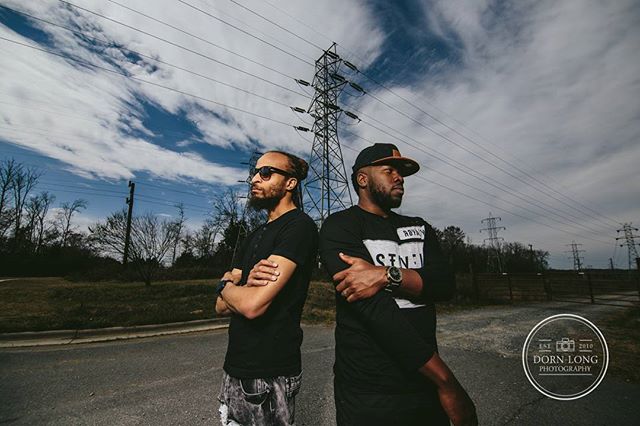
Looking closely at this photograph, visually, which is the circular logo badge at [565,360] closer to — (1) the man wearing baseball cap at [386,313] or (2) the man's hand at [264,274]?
(1) the man wearing baseball cap at [386,313]

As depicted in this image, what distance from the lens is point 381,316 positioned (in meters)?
1.39

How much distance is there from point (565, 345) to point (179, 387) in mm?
7555

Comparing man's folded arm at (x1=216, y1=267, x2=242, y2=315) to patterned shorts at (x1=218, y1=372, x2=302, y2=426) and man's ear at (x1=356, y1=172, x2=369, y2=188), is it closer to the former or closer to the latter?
patterned shorts at (x1=218, y1=372, x2=302, y2=426)

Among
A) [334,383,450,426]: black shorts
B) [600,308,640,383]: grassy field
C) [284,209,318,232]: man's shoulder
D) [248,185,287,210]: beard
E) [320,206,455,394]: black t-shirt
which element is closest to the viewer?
[320,206,455,394]: black t-shirt

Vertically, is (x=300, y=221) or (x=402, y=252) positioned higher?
(x=300, y=221)

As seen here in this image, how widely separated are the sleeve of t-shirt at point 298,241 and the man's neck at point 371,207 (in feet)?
1.28

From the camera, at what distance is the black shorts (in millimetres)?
1479

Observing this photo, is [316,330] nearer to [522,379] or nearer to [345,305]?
[522,379]

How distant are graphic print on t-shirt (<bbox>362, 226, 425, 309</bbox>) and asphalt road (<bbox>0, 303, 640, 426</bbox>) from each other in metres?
2.49

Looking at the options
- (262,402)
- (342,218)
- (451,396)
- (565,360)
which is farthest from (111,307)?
(565,360)

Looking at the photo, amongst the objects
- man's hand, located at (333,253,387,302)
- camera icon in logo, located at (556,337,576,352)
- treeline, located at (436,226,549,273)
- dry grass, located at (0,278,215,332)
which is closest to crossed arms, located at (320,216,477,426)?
man's hand, located at (333,253,387,302)

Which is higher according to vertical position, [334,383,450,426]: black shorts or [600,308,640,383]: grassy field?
[334,383,450,426]: black shorts

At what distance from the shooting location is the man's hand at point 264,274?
5.33 feet

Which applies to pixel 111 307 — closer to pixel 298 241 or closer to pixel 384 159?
pixel 298 241
